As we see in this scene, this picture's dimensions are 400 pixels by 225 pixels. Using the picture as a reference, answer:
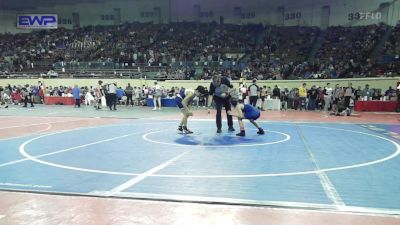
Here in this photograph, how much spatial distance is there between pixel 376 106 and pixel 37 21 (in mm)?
33922

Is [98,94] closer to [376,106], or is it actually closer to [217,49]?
[217,49]

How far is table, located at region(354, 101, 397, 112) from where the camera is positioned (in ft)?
66.5

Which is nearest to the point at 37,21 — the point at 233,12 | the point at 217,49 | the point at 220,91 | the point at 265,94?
the point at 217,49

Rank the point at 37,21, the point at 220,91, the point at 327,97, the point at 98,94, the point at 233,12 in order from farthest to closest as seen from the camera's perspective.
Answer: the point at 37,21 < the point at 233,12 < the point at 98,94 < the point at 327,97 < the point at 220,91

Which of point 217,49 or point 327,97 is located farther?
point 217,49

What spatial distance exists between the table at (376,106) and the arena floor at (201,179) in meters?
10.0

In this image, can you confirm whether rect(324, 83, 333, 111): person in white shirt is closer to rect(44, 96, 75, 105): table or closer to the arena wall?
the arena wall

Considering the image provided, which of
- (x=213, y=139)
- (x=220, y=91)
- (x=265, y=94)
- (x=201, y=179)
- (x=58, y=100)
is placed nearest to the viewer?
(x=201, y=179)

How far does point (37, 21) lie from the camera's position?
39719 millimetres

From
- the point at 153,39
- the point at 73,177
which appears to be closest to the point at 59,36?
the point at 153,39

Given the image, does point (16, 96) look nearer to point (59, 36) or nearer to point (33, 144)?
point (59, 36)

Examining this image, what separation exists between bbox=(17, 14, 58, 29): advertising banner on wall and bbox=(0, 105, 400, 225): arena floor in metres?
31.9

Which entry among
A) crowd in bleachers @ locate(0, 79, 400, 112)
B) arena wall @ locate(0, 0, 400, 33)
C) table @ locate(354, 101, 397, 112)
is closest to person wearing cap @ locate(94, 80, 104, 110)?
crowd in bleachers @ locate(0, 79, 400, 112)

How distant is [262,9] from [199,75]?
13.1 metres
